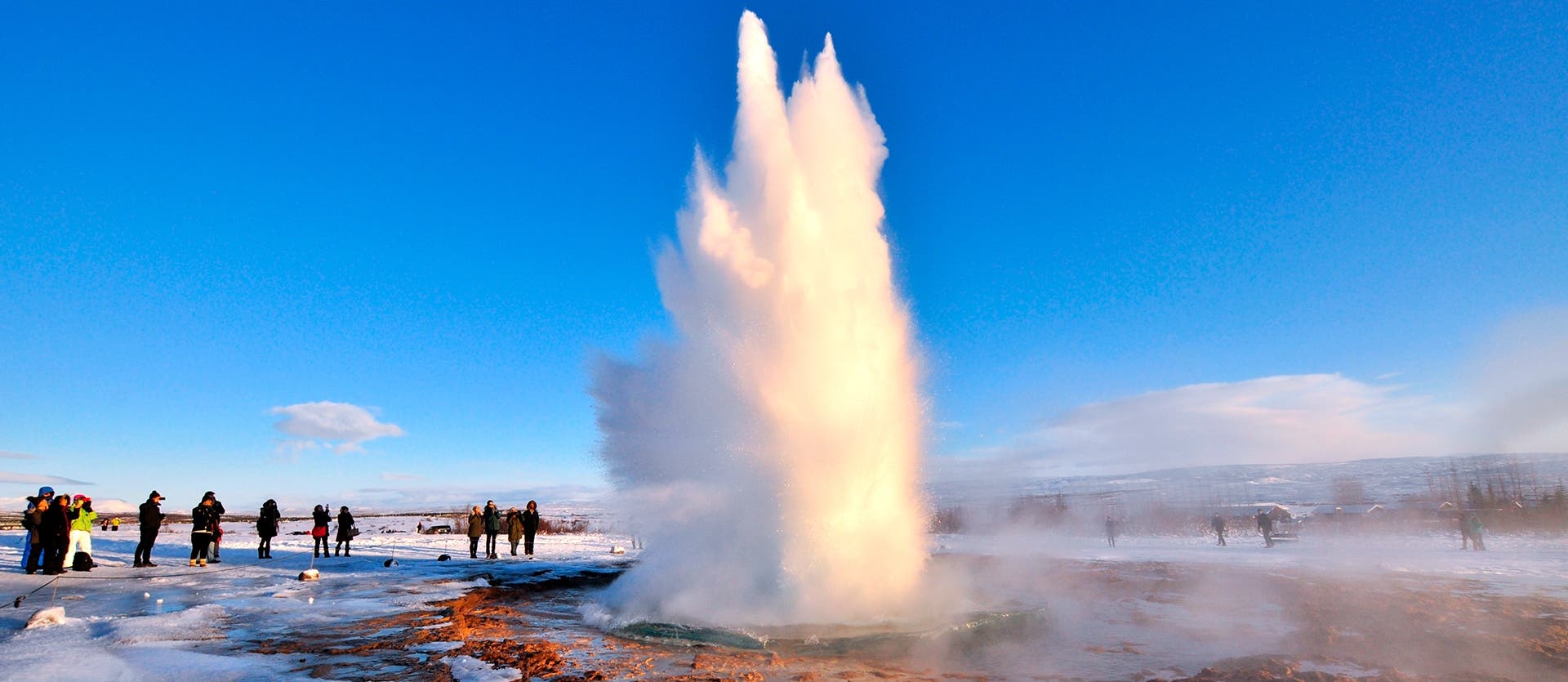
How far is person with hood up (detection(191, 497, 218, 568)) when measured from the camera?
18156 mm

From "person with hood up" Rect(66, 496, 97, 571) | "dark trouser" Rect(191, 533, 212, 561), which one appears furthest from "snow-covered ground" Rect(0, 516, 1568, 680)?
"person with hood up" Rect(66, 496, 97, 571)

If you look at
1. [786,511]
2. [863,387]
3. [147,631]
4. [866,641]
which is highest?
[863,387]

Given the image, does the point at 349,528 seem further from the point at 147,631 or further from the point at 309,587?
the point at 147,631

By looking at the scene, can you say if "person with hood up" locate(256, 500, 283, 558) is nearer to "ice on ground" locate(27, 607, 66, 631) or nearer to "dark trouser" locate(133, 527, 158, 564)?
"dark trouser" locate(133, 527, 158, 564)

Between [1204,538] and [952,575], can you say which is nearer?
[952,575]

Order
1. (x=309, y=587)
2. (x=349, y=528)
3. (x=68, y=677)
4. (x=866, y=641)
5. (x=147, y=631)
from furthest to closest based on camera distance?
(x=349, y=528) → (x=309, y=587) → (x=866, y=641) → (x=147, y=631) → (x=68, y=677)

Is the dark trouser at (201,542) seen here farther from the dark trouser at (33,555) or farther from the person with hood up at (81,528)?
the dark trouser at (33,555)

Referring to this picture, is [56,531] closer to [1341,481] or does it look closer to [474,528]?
[474,528]

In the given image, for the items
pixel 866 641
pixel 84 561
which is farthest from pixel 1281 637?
pixel 84 561

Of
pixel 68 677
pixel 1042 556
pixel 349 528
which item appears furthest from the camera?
pixel 1042 556

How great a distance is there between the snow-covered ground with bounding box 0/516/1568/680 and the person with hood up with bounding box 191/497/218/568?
2.18ft

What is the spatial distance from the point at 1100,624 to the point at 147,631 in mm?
13630

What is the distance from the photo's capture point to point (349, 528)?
886 inches

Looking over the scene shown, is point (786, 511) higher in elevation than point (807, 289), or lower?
lower
